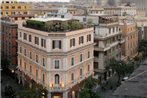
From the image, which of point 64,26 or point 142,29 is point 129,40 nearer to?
point 142,29

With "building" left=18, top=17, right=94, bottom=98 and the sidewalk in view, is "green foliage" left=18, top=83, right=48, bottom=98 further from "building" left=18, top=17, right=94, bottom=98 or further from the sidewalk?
the sidewalk

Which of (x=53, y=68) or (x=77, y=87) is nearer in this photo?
(x=53, y=68)

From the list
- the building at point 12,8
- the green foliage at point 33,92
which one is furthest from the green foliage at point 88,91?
the building at point 12,8

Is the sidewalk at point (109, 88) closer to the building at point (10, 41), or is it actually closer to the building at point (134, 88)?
the building at point (134, 88)

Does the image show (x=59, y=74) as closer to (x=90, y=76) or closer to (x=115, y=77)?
(x=90, y=76)

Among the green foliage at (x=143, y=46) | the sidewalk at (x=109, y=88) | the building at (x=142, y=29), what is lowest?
the sidewalk at (x=109, y=88)

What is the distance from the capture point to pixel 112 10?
437 ft

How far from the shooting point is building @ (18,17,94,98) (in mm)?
50156

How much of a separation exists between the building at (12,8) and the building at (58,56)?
125 ft

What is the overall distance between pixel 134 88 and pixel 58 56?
19654 millimetres

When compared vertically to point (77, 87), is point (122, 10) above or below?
above

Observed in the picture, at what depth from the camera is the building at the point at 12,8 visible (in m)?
95.7

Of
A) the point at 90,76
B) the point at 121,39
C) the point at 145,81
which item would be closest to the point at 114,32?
the point at 121,39

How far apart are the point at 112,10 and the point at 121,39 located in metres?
56.6
